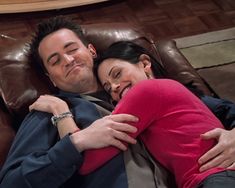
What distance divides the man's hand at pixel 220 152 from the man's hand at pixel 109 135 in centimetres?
21

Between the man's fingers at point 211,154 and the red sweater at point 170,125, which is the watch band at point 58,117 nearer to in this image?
the red sweater at point 170,125

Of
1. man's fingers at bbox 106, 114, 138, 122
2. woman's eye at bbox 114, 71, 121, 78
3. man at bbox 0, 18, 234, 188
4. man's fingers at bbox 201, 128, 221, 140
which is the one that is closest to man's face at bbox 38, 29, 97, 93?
man at bbox 0, 18, 234, 188

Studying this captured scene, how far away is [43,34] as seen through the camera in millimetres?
1607

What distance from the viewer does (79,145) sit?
1214 millimetres

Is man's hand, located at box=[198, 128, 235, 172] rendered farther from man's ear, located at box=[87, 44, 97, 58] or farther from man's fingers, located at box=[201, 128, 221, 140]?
man's ear, located at box=[87, 44, 97, 58]

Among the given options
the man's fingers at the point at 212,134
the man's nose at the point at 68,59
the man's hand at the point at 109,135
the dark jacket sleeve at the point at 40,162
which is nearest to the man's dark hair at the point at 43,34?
the man's nose at the point at 68,59

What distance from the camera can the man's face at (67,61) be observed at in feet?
4.93

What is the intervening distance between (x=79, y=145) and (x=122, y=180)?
0.52ft

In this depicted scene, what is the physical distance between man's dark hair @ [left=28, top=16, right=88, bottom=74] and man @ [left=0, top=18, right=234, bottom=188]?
28 millimetres

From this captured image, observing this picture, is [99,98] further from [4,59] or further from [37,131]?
[4,59]

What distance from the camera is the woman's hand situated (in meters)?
1.34

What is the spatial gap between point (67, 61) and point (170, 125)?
0.48 meters

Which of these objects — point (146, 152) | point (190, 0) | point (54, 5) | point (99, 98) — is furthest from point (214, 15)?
point (146, 152)

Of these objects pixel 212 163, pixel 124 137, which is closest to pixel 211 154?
pixel 212 163
